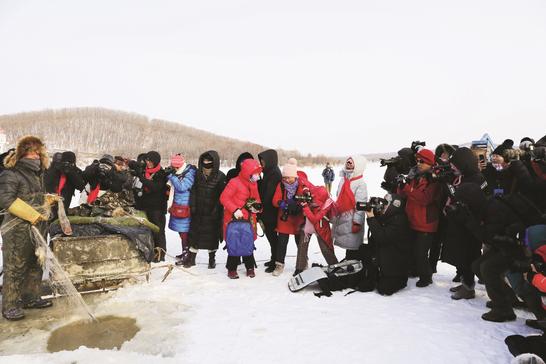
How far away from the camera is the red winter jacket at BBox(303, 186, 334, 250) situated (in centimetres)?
511

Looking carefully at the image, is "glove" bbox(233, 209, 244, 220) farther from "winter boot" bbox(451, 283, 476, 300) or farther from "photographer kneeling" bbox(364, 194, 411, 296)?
"winter boot" bbox(451, 283, 476, 300)

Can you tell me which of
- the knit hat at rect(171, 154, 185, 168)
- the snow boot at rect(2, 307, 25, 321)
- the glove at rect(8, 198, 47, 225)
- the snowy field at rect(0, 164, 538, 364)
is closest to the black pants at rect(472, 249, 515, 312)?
the snowy field at rect(0, 164, 538, 364)

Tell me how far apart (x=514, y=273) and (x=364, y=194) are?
6.55ft

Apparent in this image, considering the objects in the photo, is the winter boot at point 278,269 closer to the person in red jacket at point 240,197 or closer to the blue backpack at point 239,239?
the person in red jacket at point 240,197

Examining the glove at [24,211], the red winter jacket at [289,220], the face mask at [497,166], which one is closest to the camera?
the glove at [24,211]

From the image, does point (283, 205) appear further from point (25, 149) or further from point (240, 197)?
point (25, 149)

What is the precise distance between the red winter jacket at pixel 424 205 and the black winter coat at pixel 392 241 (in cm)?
16

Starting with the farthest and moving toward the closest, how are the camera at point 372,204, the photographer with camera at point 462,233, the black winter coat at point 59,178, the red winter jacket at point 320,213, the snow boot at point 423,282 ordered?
the black winter coat at point 59,178 < the red winter jacket at point 320,213 < the snow boot at point 423,282 < the camera at point 372,204 < the photographer with camera at point 462,233

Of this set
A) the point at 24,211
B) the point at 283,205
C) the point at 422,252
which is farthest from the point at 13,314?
the point at 422,252

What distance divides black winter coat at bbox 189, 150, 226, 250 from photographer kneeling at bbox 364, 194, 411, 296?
231 centimetres

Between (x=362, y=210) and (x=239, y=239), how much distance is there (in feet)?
5.94

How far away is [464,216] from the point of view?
12.7 ft

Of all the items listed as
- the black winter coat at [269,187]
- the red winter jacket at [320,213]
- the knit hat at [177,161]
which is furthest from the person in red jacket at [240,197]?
the knit hat at [177,161]

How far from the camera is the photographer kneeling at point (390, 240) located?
454 cm
